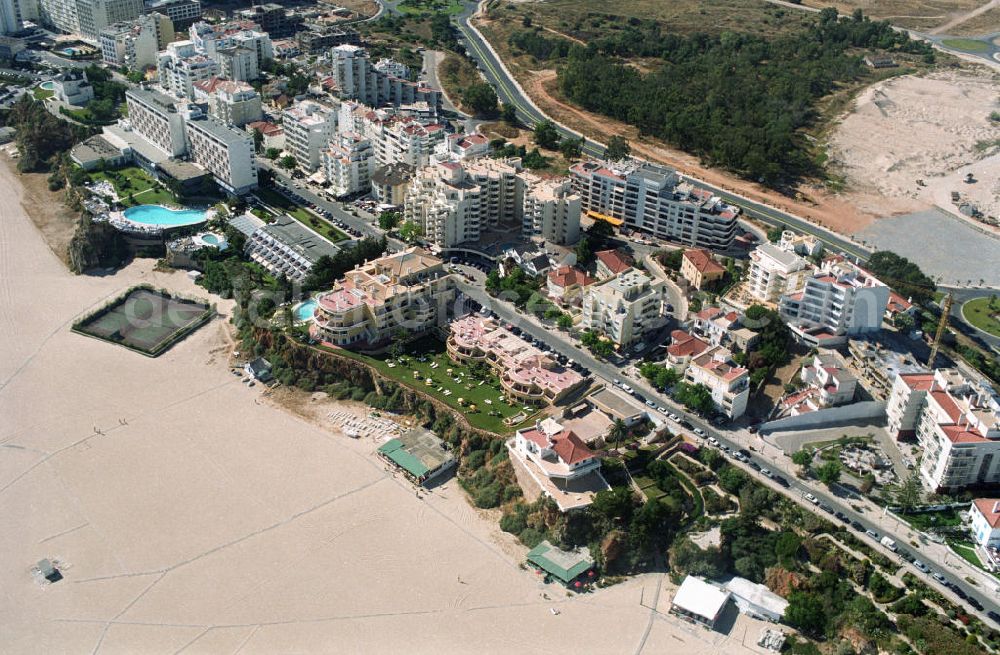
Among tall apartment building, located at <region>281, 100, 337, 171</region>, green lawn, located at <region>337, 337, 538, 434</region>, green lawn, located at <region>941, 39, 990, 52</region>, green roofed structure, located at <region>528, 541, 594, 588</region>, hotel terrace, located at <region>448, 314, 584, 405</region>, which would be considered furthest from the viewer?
green lawn, located at <region>941, 39, 990, 52</region>

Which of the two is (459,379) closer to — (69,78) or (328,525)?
(328,525)

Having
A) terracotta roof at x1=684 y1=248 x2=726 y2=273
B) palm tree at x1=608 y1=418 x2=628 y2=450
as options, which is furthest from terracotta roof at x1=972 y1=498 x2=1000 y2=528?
terracotta roof at x1=684 y1=248 x2=726 y2=273

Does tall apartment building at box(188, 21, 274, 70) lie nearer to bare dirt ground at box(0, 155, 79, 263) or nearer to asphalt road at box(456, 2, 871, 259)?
bare dirt ground at box(0, 155, 79, 263)

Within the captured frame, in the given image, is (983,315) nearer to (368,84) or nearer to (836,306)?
(836,306)

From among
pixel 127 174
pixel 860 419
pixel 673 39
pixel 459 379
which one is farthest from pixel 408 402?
pixel 673 39

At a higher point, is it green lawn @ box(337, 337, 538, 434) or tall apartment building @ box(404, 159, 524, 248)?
tall apartment building @ box(404, 159, 524, 248)

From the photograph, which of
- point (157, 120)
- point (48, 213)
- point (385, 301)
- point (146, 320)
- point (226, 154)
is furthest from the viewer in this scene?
point (157, 120)

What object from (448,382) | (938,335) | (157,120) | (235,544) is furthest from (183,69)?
(938,335)
